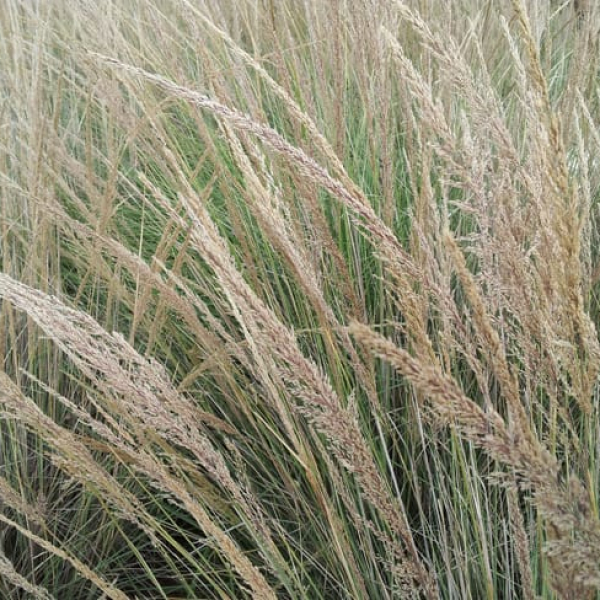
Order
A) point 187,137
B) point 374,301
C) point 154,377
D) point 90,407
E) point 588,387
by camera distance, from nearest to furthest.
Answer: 1. point 588,387
2. point 154,377
3. point 90,407
4. point 374,301
5. point 187,137

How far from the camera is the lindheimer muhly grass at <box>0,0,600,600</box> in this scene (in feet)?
2.61

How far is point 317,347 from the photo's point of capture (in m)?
1.54

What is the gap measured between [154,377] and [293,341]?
0.22 meters

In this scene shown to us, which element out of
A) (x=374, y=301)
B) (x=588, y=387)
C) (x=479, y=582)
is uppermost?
(x=588, y=387)

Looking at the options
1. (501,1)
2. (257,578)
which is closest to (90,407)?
(257,578)

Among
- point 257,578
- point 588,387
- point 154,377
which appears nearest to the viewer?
point 588,387

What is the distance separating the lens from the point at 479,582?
1206 millimetres

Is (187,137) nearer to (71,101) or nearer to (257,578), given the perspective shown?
(71,101)

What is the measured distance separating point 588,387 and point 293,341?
30cm

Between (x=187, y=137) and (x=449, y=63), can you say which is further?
(x=187, y=137)

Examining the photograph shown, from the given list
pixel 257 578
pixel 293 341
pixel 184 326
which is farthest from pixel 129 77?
pixel 257 578

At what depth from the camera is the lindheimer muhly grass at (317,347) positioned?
2.61 feet

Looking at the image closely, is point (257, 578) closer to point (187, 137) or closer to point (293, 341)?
point (293, 341)

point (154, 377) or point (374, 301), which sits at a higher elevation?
point (154, 377)
